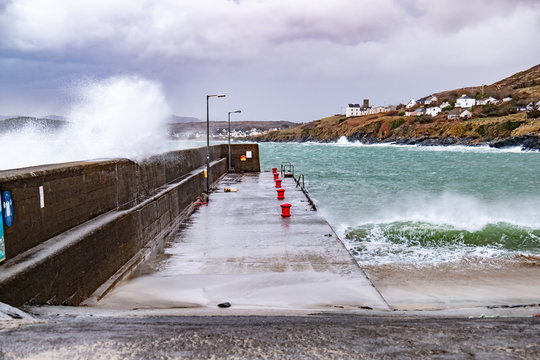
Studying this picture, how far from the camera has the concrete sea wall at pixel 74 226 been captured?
5129 millimetres

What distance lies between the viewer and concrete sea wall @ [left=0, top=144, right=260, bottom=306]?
513cm

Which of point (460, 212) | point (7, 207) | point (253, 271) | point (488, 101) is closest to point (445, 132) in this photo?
point (488, 101)

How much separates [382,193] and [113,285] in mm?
26233

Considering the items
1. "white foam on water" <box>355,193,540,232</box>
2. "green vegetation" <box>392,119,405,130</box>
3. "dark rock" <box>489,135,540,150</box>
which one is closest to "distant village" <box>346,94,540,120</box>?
"green vegetation" <box>392,119,405,130</box>

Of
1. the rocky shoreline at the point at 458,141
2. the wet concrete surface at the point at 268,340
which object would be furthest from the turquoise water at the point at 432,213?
the rocky shoreline at the point at 458,141

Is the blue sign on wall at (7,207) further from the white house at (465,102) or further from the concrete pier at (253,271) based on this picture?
the white house at (465,102)

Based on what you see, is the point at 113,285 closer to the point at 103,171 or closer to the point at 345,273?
the point at 103,171

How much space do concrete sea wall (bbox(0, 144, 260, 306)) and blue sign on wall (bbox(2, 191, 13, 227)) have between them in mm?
83

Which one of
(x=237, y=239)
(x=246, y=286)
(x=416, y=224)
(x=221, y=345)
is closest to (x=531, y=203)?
(x=416, y=224)

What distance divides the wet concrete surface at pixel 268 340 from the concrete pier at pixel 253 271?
220 centimetres

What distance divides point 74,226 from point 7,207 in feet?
6.53

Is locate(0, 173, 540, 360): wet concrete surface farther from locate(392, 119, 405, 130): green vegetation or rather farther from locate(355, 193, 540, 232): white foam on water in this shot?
locate(392, 119, 405, 130): green vegetation

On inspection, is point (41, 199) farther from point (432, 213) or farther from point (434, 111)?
point (434, 111)

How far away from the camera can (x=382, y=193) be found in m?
31.3
